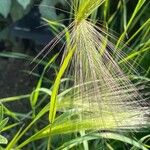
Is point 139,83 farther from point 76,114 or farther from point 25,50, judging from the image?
point 25,50

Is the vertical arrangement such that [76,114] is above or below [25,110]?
below

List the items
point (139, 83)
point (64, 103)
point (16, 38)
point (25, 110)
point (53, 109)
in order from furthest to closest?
point (16, 38), point (25, 110), point (139, 83), point (64, 103), point (53, 109)

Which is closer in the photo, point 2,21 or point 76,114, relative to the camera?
point 76,114

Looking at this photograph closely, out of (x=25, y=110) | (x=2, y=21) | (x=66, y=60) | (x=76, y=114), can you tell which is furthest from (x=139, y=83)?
(x=25, y=110)

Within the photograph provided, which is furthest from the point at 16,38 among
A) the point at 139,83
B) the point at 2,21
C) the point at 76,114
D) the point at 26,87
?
the point at 76,114

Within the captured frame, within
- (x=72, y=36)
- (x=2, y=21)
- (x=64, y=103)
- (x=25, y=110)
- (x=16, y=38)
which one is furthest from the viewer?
(x=16, y=38)

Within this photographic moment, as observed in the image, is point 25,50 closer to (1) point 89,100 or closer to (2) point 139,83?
(2) point 139,83

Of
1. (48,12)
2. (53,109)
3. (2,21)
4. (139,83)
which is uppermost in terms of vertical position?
(2,21)

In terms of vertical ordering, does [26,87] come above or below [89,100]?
above

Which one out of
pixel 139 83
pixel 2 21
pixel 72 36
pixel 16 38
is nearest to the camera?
pixel 72 36
